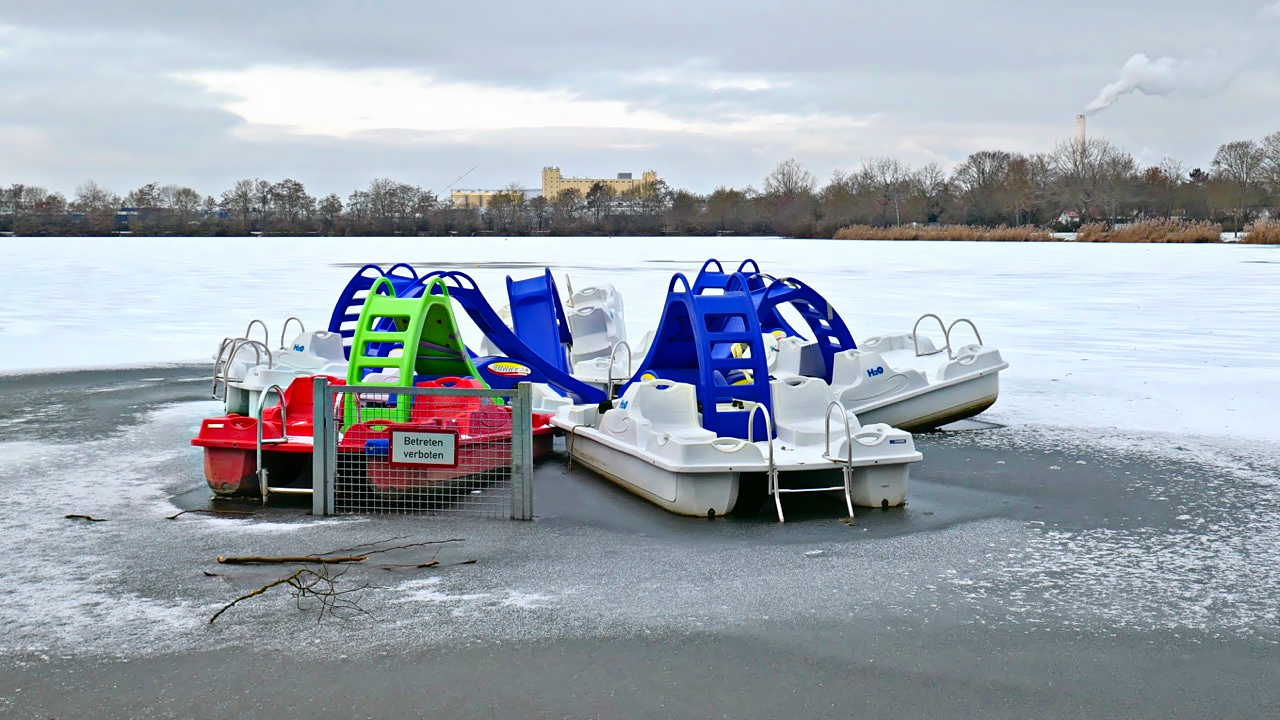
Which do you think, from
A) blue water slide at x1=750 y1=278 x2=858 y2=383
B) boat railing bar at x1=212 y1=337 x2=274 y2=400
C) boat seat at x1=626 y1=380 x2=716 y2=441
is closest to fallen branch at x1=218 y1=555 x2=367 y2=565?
boat seat at x1=626 y1=380 x2=716 y2=441

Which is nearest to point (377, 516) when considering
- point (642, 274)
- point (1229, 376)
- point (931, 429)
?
point (931, 429)

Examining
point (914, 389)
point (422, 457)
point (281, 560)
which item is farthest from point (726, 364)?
point (281, 560)

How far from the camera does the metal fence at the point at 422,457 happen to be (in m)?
7.37

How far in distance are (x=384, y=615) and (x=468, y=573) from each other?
0.77 meters

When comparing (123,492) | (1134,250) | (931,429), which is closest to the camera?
(123,492)

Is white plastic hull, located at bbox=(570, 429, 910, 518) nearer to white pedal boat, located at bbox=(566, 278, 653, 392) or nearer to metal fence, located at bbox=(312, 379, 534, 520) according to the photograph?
metal fence, located at bbox=(312, 379, 534, 520)

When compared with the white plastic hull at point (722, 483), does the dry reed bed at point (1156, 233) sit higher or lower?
higher

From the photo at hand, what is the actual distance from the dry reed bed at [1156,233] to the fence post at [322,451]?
58.6m


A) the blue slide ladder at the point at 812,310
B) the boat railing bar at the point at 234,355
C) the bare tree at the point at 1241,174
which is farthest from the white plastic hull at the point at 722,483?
the bare tree at the point at 1241,174

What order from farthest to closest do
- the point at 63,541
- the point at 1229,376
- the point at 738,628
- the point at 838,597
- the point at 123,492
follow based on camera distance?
the point at 1229,376
the point at 123,492
the point at 63,541
the point at 838,597
the point at 738,628

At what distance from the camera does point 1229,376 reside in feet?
44.8

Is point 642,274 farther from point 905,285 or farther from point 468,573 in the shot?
point 468,573

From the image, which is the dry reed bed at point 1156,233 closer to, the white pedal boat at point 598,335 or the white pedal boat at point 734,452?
the white pedal boat at point 598,335

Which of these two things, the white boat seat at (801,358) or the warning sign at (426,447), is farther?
the white boat seat at (801,358)
